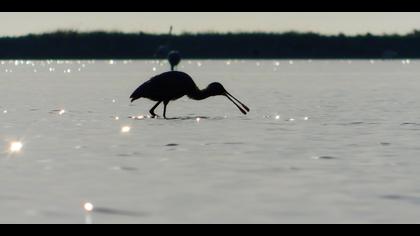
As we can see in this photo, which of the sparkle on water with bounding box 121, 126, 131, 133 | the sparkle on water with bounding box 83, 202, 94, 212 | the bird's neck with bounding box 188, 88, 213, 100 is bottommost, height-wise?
the sparkle on water with bounding box 121, 126, 131, 133

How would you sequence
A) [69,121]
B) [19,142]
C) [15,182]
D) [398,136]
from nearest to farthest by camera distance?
[15,182] → [19,142] → [398,136] → [69,121]

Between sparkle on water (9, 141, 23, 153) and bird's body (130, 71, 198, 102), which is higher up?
bird's body (130, 71, 198, 102)

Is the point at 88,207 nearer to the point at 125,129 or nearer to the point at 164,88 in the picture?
the point at 125,129

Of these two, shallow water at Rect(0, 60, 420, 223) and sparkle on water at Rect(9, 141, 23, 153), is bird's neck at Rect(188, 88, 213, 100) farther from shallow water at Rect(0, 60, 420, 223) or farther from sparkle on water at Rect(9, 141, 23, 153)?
sparkle on water at Rect(9, 141, 23, 153)

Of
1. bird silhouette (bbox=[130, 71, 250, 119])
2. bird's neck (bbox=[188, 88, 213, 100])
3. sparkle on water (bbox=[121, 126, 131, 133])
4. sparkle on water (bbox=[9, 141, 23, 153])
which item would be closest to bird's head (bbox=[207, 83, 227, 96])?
bird's neck (bbox=[188, 88, 213, 100])

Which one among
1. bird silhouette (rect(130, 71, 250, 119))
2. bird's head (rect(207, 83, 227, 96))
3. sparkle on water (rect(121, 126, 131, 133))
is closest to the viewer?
sparkle on water (rect(121, 126, 131, 133))

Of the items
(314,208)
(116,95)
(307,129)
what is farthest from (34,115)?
(314,208)

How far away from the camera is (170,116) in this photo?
2619 centimetres

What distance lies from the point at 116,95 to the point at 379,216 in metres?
28.5

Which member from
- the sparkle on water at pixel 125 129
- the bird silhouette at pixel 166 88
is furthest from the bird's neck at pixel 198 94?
the sparkle on water at pixel 125 129

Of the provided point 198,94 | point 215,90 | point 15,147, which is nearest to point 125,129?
point 15,147

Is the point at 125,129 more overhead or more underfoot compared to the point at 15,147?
more underfoot
